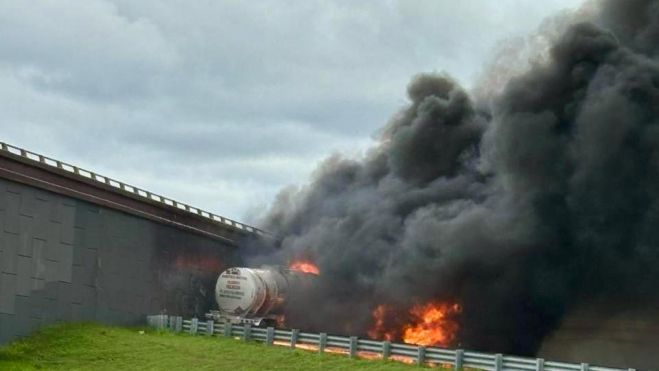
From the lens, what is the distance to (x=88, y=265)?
41688 millimetres

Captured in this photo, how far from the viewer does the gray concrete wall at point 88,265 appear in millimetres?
37344

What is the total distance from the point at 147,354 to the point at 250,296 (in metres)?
10.4

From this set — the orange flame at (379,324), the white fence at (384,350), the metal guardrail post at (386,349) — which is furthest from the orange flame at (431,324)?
the metal guardrail post at (386,349)

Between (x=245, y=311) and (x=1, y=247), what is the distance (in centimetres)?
1243

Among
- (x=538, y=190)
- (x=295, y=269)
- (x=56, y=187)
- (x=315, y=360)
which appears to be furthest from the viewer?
(x=295, y=269)

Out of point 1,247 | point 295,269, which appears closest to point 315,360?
point 1,247

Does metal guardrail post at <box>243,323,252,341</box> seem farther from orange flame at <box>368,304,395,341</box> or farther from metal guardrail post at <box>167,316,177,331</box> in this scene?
orange flame at <box>368,304,395,341</box>

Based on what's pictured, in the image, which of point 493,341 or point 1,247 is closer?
point 1,247

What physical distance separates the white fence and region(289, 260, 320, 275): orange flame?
33.6 ft

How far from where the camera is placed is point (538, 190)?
43.4 m

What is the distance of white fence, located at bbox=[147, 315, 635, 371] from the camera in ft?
92.4

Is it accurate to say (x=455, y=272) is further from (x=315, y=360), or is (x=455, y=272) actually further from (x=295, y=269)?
(x=315, y=360)

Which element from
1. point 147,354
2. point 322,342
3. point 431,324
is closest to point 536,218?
point 431,324

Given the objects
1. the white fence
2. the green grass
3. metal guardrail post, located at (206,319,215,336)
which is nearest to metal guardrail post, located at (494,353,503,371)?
the white fence
